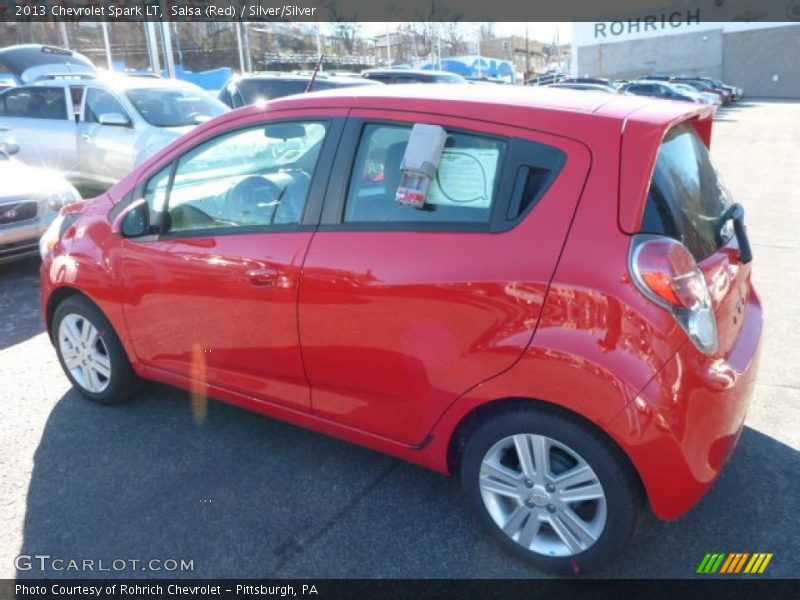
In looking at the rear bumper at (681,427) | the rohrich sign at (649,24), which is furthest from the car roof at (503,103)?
the rohrich sign at (649,24)

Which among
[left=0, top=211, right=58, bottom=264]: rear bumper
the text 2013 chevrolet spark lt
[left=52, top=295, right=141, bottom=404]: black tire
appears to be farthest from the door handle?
[left=0, top=211, right=58, bottom=264]: rear bumper

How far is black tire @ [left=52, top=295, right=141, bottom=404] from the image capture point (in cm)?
357

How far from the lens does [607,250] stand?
83.0 inches

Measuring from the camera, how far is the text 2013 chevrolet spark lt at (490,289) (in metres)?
2.11

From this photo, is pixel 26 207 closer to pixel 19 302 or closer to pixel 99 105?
pixel 19 302

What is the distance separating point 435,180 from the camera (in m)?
2.46

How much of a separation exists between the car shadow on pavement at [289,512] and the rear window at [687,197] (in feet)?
3.82

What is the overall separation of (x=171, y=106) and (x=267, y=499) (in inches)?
301

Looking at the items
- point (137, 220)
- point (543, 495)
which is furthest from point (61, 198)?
point (543, 495)

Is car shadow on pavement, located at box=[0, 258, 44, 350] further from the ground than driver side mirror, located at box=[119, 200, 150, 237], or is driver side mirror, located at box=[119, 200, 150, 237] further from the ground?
driver side mirror, located at box=[119, 200, 150, 237]

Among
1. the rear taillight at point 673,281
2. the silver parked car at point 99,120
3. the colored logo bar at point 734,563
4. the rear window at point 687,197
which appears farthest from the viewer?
the silver parked car at point 99,120

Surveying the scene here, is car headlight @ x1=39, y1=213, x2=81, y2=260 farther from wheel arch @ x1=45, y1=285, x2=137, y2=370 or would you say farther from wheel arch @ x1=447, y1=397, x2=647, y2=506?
wheel arch @ x1=447, y1=397, x2=647, y2=506

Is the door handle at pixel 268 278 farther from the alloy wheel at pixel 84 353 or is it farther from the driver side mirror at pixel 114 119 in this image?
the driver side mirror at pixel 114 119

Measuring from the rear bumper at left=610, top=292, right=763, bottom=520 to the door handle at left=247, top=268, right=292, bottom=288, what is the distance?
1414 millimetres
